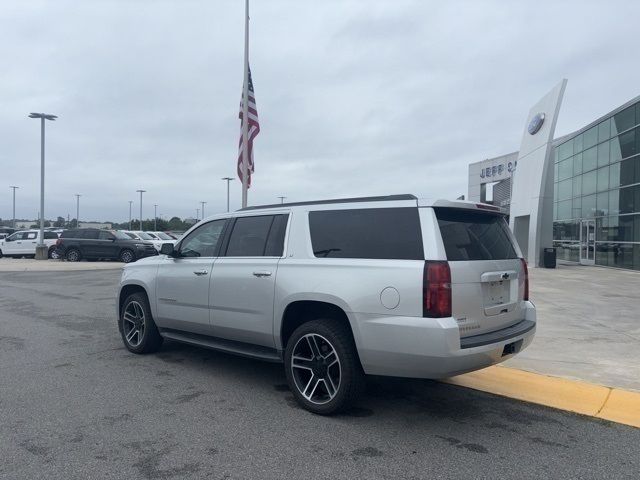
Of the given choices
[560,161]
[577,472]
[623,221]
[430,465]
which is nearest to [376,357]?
[430,465]

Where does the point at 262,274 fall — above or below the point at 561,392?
above

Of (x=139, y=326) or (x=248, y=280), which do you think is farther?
(x=139, y=326)

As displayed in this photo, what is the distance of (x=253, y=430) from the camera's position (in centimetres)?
411

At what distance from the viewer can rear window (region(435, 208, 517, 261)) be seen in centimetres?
412

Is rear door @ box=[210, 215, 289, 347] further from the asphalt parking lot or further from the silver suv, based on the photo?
the asphalt parking lot

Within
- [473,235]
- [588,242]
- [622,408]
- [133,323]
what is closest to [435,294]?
[473,235]

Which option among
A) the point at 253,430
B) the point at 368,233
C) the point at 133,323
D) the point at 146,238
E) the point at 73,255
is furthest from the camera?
the point at 146,238

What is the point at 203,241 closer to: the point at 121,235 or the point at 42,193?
the point at 121,235

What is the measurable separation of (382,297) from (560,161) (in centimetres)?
2907

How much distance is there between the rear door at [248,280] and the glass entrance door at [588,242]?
905 inches

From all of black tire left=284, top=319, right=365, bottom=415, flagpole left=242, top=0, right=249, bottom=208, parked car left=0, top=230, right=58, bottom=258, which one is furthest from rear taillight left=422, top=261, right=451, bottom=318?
parked car left=0, top=230, right=58, bottom=258

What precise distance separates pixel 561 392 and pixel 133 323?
524 cm

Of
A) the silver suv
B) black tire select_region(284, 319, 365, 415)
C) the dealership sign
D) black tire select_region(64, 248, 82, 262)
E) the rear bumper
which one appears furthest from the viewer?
the dealership sign

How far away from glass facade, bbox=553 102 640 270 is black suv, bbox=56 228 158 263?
21075 millimetres
